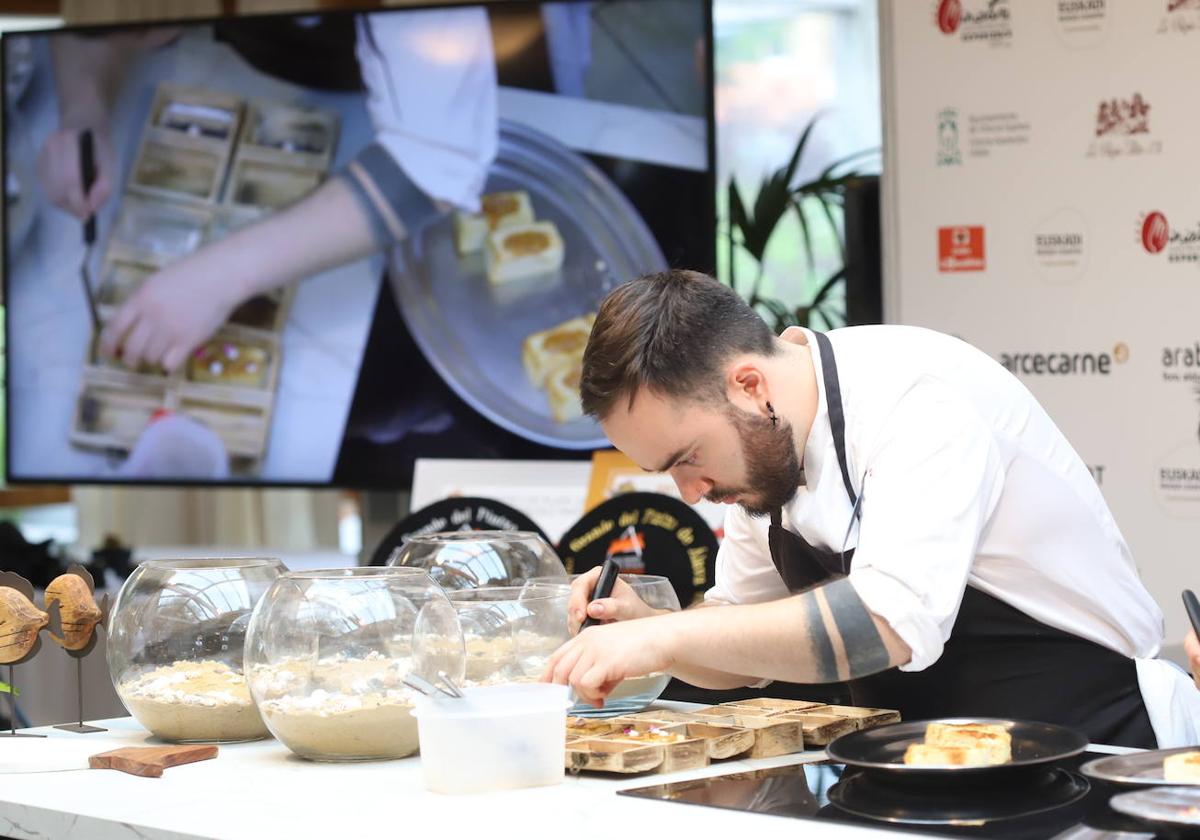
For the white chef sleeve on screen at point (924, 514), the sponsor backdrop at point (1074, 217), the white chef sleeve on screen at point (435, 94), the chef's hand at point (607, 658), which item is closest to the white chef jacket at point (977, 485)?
the white chef sleeve on screen at point (924, 514)

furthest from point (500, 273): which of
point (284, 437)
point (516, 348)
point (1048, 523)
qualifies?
point (1048, 523)

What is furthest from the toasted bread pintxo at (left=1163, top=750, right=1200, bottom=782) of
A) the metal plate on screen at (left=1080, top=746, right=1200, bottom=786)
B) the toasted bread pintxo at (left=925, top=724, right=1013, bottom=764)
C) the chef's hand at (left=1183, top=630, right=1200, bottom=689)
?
the chef's hand at (left=1183, top=630, right=1200, bottom=689)

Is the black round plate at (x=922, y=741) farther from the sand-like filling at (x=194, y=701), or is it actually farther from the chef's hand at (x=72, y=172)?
the chef's hand at (x=72, y=172)

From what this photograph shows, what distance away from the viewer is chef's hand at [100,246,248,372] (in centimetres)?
516

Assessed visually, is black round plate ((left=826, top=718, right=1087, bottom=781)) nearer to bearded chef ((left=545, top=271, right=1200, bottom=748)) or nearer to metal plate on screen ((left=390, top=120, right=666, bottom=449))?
bearded chef ((left=545, top=271, right=1200, bottom=748))

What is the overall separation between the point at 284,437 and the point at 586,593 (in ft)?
11.0

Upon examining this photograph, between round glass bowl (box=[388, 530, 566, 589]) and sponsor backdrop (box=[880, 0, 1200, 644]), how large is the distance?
2.27 meters

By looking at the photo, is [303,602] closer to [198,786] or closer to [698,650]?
[198,786]

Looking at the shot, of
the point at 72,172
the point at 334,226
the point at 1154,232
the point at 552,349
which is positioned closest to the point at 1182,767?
the point at 1154,232

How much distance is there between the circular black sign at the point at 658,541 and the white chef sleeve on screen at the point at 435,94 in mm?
2269

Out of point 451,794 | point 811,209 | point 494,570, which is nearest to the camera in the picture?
point 451,794

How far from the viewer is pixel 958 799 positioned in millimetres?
1418

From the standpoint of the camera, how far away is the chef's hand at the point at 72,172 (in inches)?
207

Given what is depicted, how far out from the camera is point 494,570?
6.96 ft
